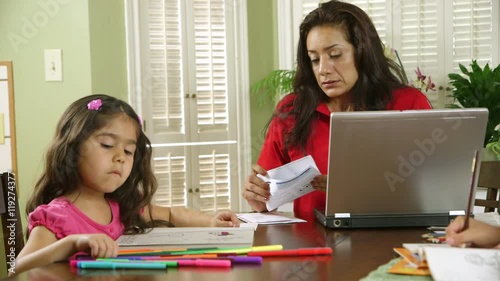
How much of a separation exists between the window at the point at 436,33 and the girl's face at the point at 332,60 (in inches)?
58.1

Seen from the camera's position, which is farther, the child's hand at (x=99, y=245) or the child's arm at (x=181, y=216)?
the child's arm at (x=181, y=216)

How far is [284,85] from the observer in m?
3.55

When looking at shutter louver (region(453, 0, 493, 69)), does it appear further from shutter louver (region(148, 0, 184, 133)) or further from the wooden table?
the wooden table

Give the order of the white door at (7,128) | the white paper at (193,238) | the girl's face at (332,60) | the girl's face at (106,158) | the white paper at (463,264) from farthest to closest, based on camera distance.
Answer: the white door at (7,128)
the girl's face at (332,60)
the girl's face at (106,158)
the white paper at (193,238)
the white paper at (463,264)

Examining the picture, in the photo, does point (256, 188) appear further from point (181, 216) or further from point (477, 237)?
point (477, 237)

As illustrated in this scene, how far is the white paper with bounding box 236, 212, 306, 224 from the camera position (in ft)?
6.25

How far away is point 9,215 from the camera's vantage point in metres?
1.84

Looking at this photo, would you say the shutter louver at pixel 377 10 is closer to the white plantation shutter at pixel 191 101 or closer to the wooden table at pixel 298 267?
the white plantation shutter at pixel 191 101

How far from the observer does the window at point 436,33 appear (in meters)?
3.79

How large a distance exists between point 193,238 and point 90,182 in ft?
1.09

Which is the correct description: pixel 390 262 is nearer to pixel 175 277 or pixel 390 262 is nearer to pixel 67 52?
pixel 175 277

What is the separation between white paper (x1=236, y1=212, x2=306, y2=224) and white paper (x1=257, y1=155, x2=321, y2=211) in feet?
0.16

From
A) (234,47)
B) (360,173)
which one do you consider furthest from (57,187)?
(234,47)

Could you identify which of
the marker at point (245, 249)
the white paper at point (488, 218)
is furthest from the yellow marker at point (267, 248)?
the white paper at point (488, 218)
